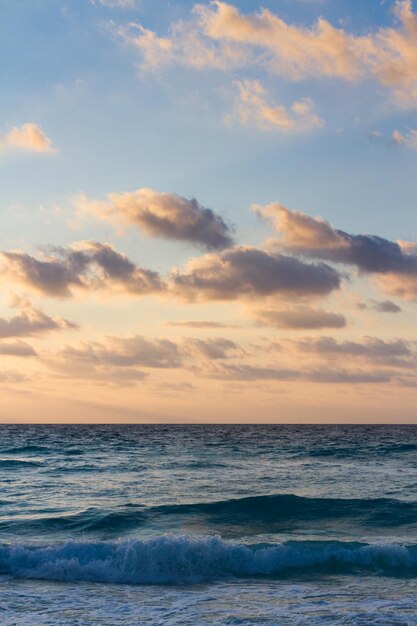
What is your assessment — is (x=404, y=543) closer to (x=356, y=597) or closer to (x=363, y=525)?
(x=363, y=525)

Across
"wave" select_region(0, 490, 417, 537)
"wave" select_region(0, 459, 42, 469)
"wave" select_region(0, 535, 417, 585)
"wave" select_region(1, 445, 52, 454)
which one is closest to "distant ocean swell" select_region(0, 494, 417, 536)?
"wave" select_region(0, 490, 417, 537)

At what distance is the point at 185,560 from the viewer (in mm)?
18672

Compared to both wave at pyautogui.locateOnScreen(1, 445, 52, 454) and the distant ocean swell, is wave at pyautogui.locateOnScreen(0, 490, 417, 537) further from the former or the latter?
wave at pyautogui.locateOnScreen(1, 445, 52, 454)

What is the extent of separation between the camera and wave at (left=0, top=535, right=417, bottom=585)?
17750 millimetres

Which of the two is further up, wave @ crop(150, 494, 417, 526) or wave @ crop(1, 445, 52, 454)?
wave @ crop(150, 494, 417, 526)

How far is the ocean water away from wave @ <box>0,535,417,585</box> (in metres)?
0.05

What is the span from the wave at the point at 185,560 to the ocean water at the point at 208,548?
48 mm

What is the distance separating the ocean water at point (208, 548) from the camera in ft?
45.6

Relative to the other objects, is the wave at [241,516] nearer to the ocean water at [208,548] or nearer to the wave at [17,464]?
the ocean water at [208,548]

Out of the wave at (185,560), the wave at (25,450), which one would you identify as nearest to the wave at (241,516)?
the wave at (185,560)

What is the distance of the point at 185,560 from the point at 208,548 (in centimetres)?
98

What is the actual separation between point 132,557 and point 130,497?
1262 cm

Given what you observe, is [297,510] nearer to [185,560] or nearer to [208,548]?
[208,548]

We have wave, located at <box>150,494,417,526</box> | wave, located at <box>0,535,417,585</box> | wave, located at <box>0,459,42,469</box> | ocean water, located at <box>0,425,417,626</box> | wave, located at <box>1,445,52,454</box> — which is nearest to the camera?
ocean water, located at <box>0,425,417,626</box>
